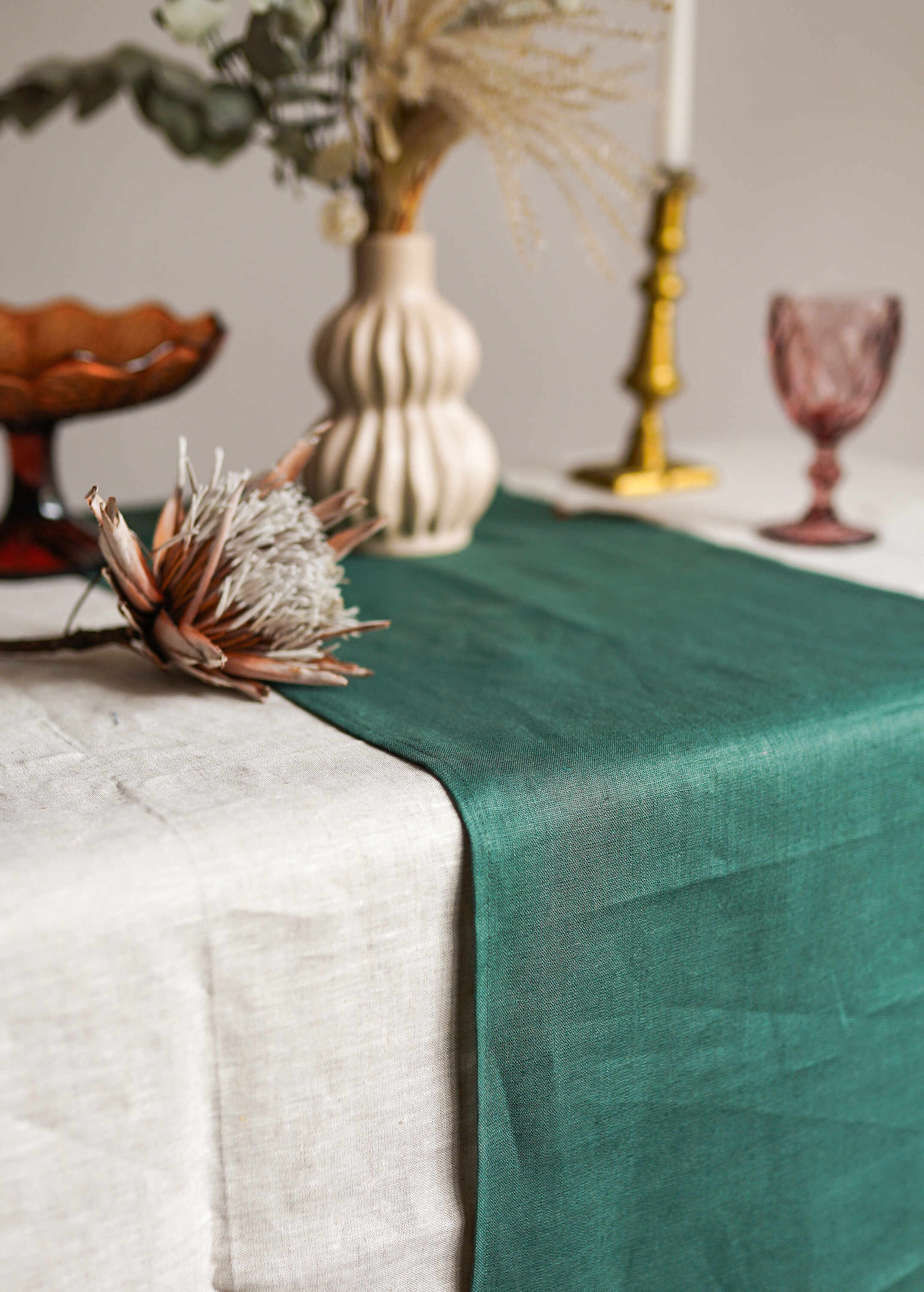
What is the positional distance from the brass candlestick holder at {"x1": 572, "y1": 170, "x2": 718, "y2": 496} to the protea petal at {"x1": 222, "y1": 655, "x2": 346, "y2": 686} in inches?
23.6

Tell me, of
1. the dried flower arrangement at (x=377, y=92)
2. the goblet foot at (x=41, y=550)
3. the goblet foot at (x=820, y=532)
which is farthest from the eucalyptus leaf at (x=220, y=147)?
the goblet foot at (x=820, y=532)

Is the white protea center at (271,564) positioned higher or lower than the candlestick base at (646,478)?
higher

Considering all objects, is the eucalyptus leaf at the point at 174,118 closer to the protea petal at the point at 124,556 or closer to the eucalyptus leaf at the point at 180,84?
the eucalyptus leaf at the point at 180,84

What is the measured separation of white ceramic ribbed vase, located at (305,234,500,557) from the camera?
2.83 feet

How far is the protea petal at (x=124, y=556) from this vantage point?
0.52m

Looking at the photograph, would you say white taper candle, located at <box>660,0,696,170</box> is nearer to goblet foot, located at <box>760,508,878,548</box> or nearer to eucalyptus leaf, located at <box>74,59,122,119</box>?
goblet foot, located at <box>760,508,878,548</box>

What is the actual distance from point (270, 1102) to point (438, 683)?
228 millimetres

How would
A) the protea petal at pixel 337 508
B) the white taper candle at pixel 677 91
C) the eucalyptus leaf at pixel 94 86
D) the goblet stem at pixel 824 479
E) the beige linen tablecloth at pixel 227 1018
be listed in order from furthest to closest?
the white taper candle at pixel 677 91 < the goblet stem at pixel 824 479 < the eucalyptus leaf at pixel 94 86 < the protea petal at pixel 337 508 < the beige linen tablecloth at pixel 227 1018

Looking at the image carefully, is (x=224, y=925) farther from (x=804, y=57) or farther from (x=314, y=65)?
(x=804, y=57)

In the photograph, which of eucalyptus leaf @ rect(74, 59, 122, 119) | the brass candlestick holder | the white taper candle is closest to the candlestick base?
the brass candlestick holder

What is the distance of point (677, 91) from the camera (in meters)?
1.08

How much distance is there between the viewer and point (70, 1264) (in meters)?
0.42

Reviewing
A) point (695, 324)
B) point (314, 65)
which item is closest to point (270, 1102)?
point (314, 65)

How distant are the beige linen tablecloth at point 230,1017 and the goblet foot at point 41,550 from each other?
0.97 feet
